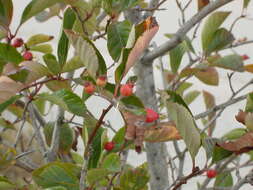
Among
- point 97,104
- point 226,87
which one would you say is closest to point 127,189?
point 97,104

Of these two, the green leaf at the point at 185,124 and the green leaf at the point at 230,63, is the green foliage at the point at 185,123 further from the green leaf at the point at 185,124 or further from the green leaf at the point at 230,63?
the green leaf at the point at 230,63

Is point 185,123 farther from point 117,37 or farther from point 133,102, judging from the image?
point 117,37

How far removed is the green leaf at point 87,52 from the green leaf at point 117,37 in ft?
0.34

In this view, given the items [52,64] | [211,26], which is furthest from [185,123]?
[211,26]

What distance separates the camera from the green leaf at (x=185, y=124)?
0.51 m

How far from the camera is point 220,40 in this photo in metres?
0.86

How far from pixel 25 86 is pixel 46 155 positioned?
0.87 feet

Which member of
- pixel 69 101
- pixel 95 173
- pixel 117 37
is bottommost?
pixel 95 173

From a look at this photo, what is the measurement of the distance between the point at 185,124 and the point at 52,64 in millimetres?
218

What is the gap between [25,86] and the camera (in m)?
0.57

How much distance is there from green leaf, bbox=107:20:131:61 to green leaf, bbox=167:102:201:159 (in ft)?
0.47

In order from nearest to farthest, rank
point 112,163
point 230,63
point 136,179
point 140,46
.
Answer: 1. point 140,46
2. point 112,163
3. point 136,179
4. point 230,63

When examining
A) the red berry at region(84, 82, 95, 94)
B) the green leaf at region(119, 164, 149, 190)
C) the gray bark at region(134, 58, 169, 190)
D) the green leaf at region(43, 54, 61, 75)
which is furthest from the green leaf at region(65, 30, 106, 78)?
the gray bark at region(134, 58, 169, 190)

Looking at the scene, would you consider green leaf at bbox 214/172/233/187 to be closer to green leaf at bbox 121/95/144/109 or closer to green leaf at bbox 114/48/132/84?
green leaf at bbox 121/95/144/109
